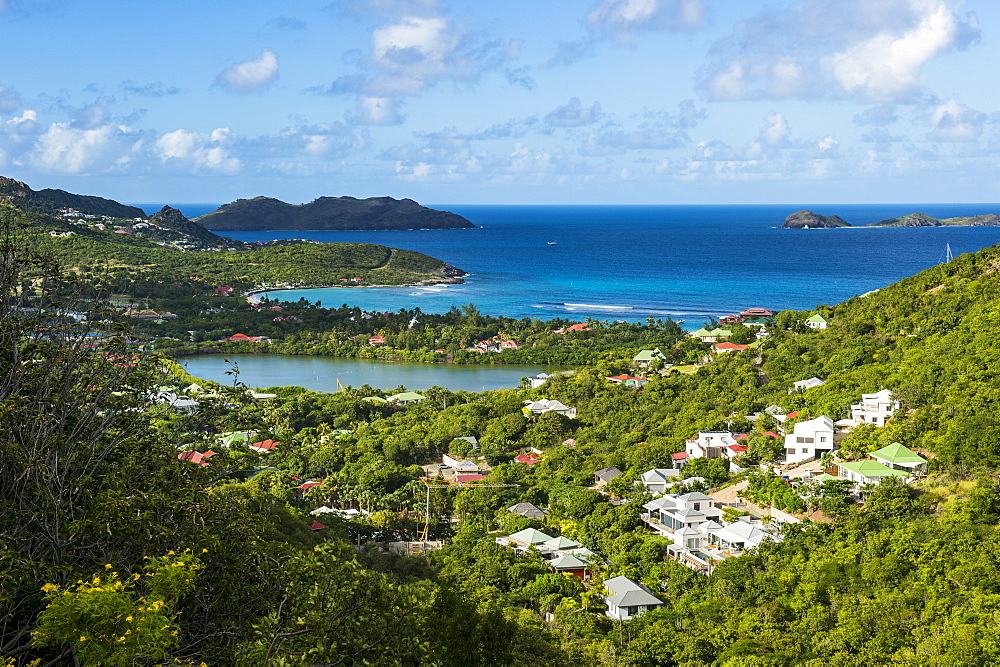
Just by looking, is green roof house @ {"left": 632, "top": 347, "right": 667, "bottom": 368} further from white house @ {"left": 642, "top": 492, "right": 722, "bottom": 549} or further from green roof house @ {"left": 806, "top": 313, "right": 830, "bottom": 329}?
white house @ {"left": 642, "top": 492, "right": 722, "bottom": 549}

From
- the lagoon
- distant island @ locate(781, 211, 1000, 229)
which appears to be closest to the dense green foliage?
the lagoon

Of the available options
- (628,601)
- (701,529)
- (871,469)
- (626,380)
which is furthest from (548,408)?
(628,601)

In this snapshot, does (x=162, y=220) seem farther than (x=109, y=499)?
Yes

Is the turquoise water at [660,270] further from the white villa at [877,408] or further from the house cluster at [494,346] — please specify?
the white villa at [877,408]

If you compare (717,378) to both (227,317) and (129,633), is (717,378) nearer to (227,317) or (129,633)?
(129,633)

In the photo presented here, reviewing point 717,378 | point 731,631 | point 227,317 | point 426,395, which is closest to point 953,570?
point 731,631
